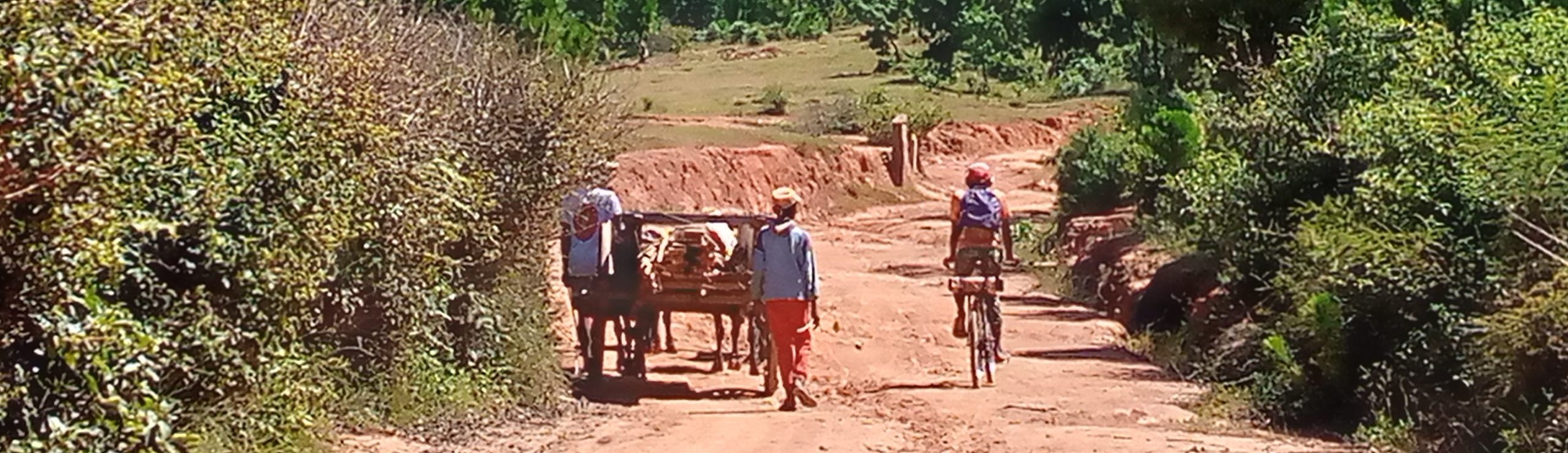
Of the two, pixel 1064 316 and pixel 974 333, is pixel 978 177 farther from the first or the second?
pixel 1064 316

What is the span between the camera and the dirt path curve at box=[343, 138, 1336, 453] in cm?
1319

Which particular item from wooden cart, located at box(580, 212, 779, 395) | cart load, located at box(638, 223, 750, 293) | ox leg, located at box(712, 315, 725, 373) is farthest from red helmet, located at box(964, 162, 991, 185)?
ox leg, located at box(712, 315, 725, 373)

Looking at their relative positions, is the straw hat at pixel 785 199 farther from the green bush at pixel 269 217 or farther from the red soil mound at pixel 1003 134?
the red soil mound at pixel 1003 134

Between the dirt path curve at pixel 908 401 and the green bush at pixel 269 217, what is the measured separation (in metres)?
1.01

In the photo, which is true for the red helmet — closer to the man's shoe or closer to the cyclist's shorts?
the cyclist's shorts

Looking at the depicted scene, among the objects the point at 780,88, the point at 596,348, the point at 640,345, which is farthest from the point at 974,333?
the point at 780,88

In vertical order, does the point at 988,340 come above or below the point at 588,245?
below

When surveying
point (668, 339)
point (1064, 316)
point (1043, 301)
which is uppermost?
point (668, 339)

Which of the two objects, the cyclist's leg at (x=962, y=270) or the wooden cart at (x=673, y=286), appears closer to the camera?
the wooden cart at (x=673, y=286)

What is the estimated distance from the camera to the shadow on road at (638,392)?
1534 cm

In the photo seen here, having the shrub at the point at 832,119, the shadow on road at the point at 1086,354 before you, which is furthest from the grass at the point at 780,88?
the shadow on road at the point at 1086,354

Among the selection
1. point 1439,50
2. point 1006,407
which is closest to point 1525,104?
point 1439,50

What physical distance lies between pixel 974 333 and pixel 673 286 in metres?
2.50

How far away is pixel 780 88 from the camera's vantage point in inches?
2435
